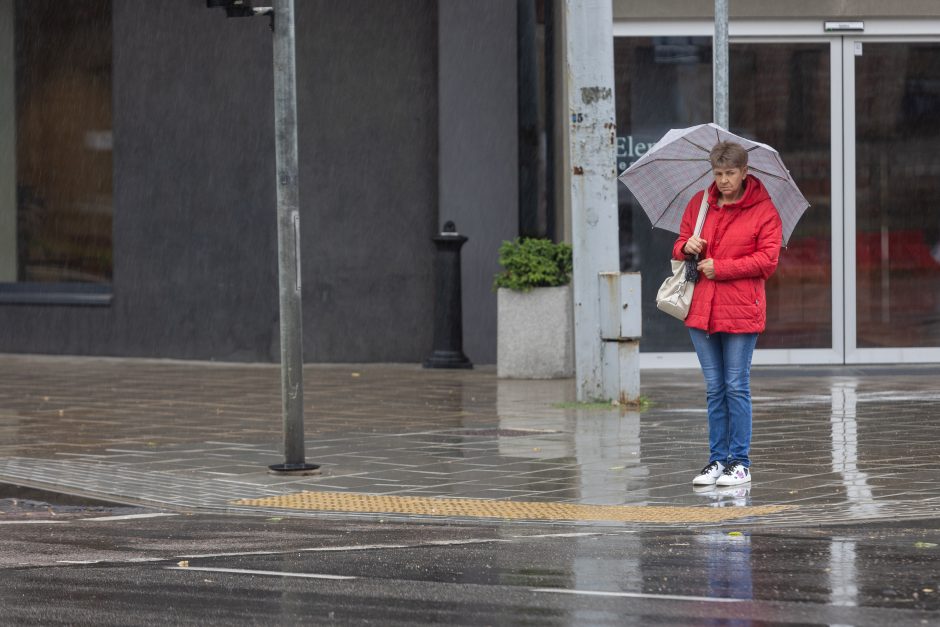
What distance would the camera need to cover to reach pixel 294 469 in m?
9.97

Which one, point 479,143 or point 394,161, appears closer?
point 479,143

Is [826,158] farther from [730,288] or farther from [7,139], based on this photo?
[7,139]

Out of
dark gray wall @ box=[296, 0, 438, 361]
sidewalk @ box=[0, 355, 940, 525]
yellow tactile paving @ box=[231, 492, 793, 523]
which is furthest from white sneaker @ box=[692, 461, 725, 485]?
dark gray wall @ box=[296, 0, 438, 361]

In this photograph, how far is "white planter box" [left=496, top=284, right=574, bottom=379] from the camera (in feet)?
53.1

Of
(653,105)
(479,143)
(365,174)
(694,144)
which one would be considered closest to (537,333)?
(479,143)

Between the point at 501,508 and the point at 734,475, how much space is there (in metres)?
1.38

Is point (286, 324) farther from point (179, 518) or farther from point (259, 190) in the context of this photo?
point (259, 190)

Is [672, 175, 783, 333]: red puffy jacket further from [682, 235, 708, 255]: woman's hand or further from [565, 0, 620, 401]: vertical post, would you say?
[565, 0, 620, 401]: vertical post

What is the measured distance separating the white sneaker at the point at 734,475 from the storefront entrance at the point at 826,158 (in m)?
8.24

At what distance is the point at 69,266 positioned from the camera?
20.0m

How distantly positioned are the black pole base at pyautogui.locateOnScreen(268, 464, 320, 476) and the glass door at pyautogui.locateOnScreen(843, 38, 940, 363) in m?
8.77

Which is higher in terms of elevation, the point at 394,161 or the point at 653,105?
the point at 653,105

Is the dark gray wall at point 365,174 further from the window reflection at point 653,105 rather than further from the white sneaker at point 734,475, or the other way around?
the white sneaker at point 734,475

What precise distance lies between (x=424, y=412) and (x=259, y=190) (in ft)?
19.5
